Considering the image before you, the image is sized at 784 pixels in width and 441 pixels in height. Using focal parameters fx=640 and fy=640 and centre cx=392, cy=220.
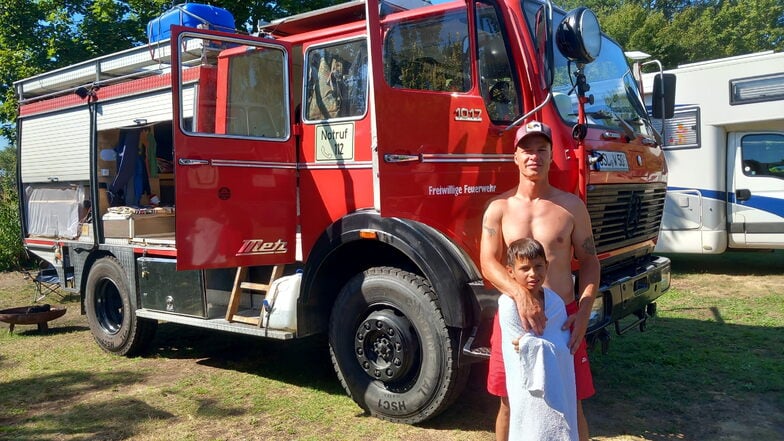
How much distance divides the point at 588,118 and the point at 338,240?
1927 millimetres

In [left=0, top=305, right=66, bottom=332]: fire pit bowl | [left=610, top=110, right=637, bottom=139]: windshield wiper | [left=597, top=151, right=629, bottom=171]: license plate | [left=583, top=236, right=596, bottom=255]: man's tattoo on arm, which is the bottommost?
[left=0, top=305, right=66, bottom=332]: fire pit bowl

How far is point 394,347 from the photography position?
4227mm

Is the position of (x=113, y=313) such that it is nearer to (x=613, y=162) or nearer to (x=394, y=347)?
(x=394, y=347)

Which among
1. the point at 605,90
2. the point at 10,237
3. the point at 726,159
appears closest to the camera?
the point at 605,90

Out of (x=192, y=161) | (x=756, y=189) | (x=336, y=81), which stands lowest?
(x=756, y=189)

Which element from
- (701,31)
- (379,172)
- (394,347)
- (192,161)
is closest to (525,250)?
(379,172)

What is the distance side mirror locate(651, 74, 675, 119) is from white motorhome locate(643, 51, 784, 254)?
14.3ft

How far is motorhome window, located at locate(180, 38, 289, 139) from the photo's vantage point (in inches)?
194

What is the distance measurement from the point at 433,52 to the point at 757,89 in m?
7.02

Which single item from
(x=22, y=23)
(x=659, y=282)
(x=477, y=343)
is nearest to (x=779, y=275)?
(x=659, y=282)

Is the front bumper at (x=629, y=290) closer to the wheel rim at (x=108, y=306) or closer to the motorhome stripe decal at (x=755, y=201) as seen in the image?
the wheel rim at (x=108, y=306)

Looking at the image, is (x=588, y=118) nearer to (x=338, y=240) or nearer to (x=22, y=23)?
(x=338, y=240)

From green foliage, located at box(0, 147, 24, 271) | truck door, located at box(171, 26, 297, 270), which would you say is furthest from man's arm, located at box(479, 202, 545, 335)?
green foliage, located at box(0, 147, 24, 271)

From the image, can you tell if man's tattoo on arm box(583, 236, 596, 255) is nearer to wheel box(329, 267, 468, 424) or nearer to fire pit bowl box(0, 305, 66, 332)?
wheel box(329, 267, 468, 424)
